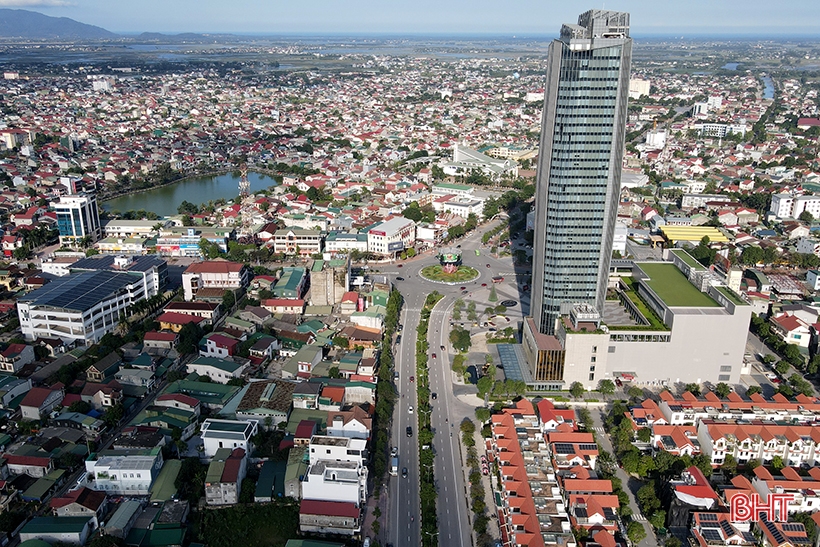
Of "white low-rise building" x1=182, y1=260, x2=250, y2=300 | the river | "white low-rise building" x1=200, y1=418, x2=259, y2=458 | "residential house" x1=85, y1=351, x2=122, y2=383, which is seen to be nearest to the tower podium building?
"white low-rise building" x1=200, y1=418, x2=259, y2=458

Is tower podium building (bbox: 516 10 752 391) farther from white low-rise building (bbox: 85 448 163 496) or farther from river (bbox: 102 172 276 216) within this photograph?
river (bbox: 102 172 276 216)

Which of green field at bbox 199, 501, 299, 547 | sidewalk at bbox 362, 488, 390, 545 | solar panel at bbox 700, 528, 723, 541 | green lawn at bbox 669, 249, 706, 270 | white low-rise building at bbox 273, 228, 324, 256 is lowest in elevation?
sidewalk at bbox 362, 488, 390, 545

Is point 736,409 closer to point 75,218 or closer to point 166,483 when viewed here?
point 166,483

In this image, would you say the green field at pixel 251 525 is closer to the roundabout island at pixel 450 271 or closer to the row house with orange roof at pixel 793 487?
the row house with orange roof at pixel 793 487

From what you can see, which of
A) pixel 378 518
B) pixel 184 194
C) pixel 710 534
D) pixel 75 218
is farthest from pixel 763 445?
pixel 184 194

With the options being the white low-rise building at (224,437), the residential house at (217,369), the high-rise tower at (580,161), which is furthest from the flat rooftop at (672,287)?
the residential house at (217,369)

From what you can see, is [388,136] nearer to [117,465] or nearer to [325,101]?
[325,101]

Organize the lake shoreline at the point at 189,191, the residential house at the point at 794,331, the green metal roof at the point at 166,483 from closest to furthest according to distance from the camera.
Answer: the green metal roof at the point at 166,483 → the residential house at the point at 794,331 → the lake shoreline at the point at 189,191

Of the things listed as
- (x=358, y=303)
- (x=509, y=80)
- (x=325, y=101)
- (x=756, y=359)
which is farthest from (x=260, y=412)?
(x=509, y=80)
